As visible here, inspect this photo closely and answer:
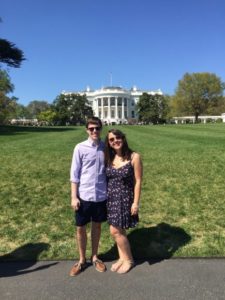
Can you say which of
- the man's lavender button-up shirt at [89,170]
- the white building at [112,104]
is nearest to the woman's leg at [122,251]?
the man's lavender button-up shirt at [89,170]

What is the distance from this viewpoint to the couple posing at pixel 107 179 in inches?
189

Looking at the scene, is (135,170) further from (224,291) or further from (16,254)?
(16,254)

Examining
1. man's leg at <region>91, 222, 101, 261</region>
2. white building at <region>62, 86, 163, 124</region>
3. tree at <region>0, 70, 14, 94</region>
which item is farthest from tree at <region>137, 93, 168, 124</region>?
man's leg at <region>91, 222, 101, 261</region>

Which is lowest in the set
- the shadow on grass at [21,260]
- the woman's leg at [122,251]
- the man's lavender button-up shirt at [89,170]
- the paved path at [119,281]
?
the shadow on grass at [21,260]

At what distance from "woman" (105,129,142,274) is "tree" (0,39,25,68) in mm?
33627

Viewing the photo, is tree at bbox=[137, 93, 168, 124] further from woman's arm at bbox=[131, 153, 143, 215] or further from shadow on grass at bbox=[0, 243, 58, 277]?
woman's arm at bbox=[131, 153, 143, 215]

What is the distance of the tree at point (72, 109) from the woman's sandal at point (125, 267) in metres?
116

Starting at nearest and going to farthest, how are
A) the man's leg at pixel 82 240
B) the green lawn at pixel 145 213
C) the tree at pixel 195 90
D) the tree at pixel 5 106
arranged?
the man's leg at pixel 82 240 < the green lawn at pixel 145 213 < the tree at pixel 5 106 < the tree at pixel 195 90

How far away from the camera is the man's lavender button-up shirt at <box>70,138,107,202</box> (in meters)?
4.81

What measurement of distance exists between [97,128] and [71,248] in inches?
74.7

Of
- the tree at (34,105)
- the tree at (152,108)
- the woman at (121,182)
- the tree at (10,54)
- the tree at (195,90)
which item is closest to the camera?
the woman at (121,182)

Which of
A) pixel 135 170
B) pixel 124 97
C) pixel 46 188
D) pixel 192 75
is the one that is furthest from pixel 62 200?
pixel 124 97

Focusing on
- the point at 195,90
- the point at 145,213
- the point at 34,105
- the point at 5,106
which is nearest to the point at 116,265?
the point at 145,213

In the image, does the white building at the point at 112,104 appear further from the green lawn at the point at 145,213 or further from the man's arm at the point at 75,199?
the man's arm at the point at 75,199
